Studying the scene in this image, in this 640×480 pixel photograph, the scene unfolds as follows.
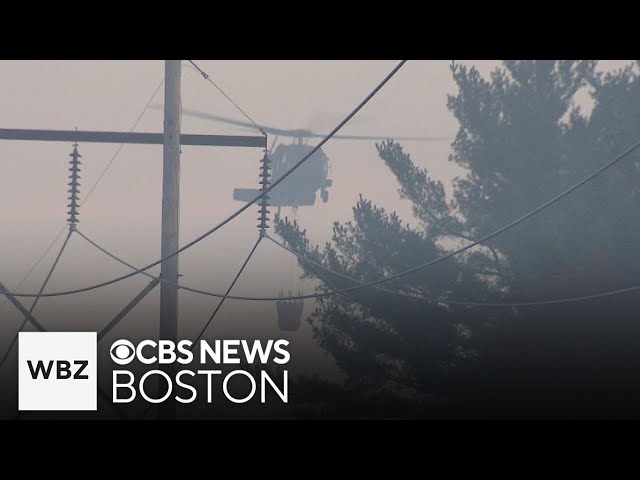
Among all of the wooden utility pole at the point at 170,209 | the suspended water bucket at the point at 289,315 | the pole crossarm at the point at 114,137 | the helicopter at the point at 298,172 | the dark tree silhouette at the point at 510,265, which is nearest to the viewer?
the wooden utility pole at the point at 170,209

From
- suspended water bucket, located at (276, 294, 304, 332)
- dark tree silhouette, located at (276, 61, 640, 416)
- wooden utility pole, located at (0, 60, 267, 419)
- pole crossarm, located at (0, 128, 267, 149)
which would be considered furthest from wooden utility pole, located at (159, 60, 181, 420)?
suspended water bucket, located at (276, 294, 304, 332)

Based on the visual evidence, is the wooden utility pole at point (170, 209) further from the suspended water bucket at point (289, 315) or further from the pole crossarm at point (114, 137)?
the suspended water bucket at point (289, 315)

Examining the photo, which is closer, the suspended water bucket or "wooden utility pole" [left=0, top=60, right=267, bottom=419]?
"wooden utility pole" [left=0, top=60, right=267, bottom=419]

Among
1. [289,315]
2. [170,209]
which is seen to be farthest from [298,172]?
[170,209]

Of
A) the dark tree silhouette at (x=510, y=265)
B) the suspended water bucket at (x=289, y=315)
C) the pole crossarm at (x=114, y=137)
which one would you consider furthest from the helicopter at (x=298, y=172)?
the pole crossarm at (x=114, y=137)

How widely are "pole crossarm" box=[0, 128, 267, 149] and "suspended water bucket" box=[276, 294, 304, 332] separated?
28.6 meters

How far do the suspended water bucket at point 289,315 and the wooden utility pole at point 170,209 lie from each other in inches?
1153

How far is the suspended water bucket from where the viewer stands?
38250 mm

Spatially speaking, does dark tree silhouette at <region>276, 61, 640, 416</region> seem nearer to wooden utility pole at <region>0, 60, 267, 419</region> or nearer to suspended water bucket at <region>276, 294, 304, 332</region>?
wooden utility pole at <region>0, 60, 267, 419</region>

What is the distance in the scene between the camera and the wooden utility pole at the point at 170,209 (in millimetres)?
8672

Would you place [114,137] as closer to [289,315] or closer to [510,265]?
[510,265]

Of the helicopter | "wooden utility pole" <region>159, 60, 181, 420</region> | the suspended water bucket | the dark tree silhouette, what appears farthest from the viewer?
the suspended water bucket

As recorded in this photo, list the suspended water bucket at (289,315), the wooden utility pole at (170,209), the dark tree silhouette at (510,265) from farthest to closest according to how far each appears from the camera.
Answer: the suspended water bucket at (289,315), the dark tree silhouette at (510,265), the wooden utility pole at (170,209)

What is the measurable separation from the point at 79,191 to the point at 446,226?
8.40 metres
